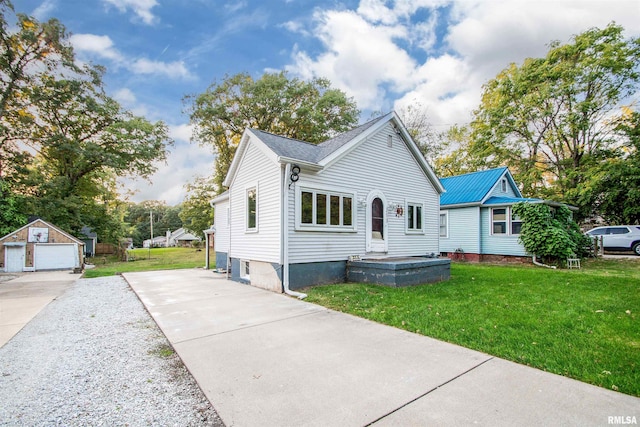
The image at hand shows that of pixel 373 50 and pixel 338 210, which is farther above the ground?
pixel 373 50

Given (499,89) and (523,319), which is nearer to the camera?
(523,319)

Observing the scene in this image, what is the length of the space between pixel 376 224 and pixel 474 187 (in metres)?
9.39

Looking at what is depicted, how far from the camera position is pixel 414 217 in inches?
451

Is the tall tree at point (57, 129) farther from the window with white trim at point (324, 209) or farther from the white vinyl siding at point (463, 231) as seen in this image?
the white vinyl siding at point (463, 231)

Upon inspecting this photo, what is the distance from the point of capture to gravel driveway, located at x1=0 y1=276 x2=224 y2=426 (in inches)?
102

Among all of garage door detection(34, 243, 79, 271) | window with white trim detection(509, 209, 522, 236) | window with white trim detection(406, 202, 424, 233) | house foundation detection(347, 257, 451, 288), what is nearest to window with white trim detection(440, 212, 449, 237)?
window with white trim detection(509, 209, 522, 236)

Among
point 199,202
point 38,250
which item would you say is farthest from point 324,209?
point 199,202

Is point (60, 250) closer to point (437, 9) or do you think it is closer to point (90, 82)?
point (90, 82)

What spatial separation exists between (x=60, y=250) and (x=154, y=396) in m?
18.2

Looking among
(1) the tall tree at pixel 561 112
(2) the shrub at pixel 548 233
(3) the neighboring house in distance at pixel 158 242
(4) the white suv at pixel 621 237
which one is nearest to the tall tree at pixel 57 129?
(2) the shrub at pixel 548 233

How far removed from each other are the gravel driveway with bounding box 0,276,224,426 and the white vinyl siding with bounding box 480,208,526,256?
50.7 feet

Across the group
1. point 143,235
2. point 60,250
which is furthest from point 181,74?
point 143,235

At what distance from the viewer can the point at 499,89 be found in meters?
22.5

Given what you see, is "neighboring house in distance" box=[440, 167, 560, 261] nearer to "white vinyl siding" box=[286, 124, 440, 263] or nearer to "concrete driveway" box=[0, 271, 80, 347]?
"white vinyl siding" box=[286, 124, 440, 263]
